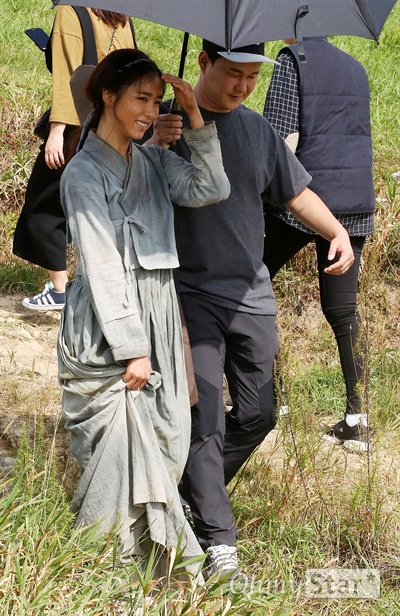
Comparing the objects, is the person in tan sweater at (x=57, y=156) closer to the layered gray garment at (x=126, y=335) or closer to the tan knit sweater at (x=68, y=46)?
the tan knit sweater at (x=68, y=46)

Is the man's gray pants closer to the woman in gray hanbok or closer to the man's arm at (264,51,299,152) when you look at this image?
the woman in gray hanbok

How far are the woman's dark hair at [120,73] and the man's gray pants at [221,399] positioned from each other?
0.80 m

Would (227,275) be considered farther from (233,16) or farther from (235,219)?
(233,16)

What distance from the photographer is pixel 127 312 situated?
3.09 m

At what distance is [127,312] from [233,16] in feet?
3.11

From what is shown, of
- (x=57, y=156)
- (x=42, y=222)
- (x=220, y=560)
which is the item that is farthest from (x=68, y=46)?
(x=220, y=560)

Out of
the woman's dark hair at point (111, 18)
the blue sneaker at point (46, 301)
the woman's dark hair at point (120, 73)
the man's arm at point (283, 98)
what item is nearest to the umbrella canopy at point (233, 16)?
the woman's dark hair at point (120, 73)

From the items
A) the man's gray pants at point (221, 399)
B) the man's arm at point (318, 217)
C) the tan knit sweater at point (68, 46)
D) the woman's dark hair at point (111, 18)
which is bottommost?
the man's gray pants at point (221, 399)

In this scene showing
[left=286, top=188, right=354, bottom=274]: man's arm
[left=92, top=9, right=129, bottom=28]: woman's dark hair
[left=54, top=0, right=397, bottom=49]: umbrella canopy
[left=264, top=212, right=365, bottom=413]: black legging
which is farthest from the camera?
[left=92, top=9, right=129, bottom=28]: woman's dark hair

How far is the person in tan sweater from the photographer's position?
4.98 meters

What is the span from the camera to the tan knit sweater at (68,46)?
4.98 m

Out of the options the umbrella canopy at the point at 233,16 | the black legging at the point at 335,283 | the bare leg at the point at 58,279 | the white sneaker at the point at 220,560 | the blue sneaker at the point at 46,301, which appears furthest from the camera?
the blue sneaker at the point at 46,301

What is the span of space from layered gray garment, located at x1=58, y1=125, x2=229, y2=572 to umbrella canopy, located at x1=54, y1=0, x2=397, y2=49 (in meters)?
0.36

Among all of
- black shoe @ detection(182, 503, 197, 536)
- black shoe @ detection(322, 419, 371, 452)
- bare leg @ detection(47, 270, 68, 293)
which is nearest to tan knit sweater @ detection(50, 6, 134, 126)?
bare leg @ detection(47, 270, 68, 293)
